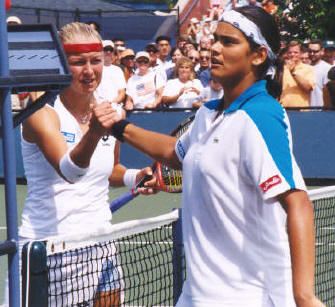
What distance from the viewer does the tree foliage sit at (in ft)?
50.7

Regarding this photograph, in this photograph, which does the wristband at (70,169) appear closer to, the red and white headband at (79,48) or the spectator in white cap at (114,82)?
the red and white headband at (79,48)

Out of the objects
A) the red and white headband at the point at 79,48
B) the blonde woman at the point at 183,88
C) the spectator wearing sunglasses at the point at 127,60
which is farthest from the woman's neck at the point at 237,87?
the spectator wearing sunglasses at the point at 127,60

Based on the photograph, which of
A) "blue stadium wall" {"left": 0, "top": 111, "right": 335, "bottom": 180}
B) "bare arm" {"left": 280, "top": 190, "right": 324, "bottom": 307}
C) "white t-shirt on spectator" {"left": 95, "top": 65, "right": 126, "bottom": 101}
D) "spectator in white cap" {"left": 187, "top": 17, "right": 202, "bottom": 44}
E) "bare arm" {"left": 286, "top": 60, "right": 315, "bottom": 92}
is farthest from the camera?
"spectator in white cap" {"left": 187, "top": 17, "right": 202, "bottom": 44}

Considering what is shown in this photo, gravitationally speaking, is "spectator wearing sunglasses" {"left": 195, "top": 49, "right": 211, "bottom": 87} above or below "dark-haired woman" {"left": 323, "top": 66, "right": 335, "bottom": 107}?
above

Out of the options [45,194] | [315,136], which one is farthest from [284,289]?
[315,136]

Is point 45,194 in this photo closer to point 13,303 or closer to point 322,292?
point 13,303

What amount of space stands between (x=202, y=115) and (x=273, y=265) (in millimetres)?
615

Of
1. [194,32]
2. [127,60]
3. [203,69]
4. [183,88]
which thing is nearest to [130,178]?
[183,88]

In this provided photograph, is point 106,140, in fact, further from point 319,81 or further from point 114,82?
point 319,81

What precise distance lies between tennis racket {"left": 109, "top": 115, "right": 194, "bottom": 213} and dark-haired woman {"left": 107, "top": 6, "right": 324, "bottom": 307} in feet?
4.73

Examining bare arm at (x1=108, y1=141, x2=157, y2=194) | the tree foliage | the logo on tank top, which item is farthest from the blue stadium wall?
the logo on tank top

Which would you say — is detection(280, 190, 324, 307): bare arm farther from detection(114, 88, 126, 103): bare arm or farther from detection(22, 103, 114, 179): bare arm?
detection(114, 88, 126, 103): bare arm

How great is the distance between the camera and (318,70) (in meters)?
13.3

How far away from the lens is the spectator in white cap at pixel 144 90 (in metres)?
13.5
